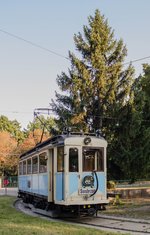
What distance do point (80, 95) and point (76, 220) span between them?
10.7m

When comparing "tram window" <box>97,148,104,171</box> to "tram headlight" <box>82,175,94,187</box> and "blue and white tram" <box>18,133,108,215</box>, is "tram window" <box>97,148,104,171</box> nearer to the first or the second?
"blue and white tram" <box>18,133,108,215</box>

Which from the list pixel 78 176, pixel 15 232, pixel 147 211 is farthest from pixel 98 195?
pixel 15 232

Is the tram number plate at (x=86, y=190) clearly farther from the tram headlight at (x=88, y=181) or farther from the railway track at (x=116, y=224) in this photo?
the railway track at (x=116, y=224)

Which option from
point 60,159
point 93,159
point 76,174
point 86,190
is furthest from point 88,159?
point 86,190

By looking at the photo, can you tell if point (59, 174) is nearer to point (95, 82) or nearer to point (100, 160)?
point (100, 160)

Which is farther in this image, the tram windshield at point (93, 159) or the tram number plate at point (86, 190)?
the tram windshield at point (93, 159)

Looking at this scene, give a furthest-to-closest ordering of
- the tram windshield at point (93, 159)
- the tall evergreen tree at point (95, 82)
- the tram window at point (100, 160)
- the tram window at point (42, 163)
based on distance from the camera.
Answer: the tall evergreen tree at point (95, 82) < the tram window at point (42, 163) < the tram window at point (100, 160) < the tram windshield at point (93, 159)

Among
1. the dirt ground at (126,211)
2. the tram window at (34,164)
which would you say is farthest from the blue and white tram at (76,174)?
the tram window at (34,164)

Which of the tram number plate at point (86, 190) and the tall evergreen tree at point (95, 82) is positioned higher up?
the tall evergreen tree at point (95, 82)

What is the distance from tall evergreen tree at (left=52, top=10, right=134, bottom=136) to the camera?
82.3ft

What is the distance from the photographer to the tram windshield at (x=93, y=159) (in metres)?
16.2

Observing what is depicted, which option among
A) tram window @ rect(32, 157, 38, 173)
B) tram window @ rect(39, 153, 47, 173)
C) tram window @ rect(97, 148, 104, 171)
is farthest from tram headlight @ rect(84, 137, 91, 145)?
tram window @ rect(32, 157, 38, 173)

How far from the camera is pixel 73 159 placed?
16.0 metres

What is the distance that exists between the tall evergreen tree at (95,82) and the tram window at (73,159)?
910 centimetres
